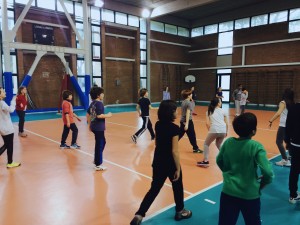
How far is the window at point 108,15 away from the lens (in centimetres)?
1779

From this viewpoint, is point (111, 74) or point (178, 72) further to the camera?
point (178, 72)

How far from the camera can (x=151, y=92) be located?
2111 cm

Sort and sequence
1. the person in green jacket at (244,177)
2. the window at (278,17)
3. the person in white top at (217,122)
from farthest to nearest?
the window at (278,17) < the person in white top at (217,122) < the person in green jacket at (244,177)

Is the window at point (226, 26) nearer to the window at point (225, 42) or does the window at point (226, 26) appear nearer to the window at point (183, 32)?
the window at point (225, 42)

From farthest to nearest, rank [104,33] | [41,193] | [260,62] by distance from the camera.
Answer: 1. [260,62]
2. [104,33]
3. [41,193]

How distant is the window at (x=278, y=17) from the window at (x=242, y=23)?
1.74 metres

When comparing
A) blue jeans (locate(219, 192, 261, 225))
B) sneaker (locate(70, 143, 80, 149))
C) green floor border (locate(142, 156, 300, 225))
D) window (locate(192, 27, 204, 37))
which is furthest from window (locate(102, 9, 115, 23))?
blue jeans (locate(219, 192, 261, 225))

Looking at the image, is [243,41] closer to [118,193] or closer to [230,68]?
[230,68]

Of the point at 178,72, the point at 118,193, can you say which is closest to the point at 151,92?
the point at 178,72

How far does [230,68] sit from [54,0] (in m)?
13.4

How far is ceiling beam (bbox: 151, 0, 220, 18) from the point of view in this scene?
16.1 m

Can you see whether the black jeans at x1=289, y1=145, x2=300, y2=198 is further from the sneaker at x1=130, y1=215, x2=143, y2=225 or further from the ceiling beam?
the ceiling beam

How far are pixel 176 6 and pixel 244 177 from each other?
1693 cm

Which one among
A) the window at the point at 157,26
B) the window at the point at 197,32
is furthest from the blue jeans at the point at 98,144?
the window at the point at 197,32
